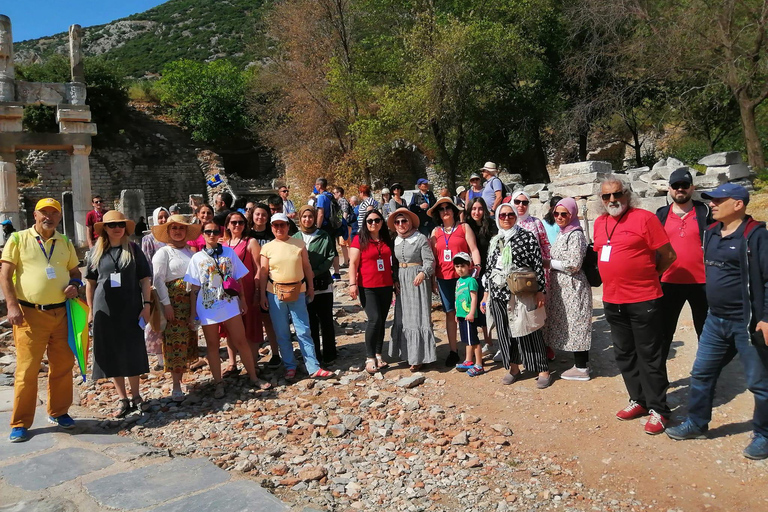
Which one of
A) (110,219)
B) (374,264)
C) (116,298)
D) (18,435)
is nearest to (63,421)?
(18,435)

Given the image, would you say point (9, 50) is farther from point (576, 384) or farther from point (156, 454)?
point (576, 384)

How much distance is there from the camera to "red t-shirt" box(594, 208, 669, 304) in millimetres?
4156

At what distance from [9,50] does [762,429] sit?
58.8 feet

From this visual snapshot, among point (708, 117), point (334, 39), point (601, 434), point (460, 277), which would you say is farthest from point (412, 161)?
point (601, 434)

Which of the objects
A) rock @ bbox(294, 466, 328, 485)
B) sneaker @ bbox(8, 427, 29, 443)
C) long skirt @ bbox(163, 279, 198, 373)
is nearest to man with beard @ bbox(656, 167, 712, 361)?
rock @ bbox(294, 466, 328, 485)

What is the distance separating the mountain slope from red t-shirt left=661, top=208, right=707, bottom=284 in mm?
48571

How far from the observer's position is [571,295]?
516cm

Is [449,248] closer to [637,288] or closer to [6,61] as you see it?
[637,288]

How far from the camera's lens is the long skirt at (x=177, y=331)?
5344 mm

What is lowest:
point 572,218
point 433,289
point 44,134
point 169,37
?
point 433,289

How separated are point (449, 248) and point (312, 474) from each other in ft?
8.77

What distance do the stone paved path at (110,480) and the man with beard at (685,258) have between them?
10.8 ft

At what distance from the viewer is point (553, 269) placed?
5293mm

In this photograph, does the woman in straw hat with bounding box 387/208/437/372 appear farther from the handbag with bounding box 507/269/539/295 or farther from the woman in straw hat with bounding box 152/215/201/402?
the woman in straw hat with bounding box 152/215/201/402
